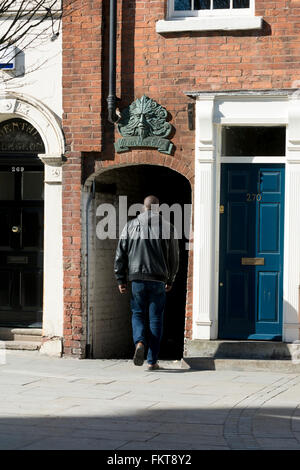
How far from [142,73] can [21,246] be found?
296 centimetres

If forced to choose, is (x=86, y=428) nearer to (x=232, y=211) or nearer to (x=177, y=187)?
(x=232, y=211)

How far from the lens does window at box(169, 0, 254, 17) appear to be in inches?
473

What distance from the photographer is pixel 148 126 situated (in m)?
12.1

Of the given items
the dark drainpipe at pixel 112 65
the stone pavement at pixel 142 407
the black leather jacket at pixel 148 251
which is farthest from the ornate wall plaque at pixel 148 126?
the stone pavement at pixel 142 407

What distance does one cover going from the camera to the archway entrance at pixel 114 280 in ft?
42.0

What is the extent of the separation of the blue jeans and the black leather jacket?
10cm

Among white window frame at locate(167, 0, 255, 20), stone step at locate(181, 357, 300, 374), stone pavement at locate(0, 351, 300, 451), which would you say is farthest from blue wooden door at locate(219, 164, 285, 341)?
white window frame at locate(167, 0, 255, 20)

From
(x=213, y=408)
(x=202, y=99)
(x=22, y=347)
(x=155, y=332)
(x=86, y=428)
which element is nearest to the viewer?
(x=86, y=428)

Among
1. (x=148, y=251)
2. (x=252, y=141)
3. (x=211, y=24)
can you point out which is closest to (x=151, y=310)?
(x=148, y=251)

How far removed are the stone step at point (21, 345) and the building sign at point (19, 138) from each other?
2.56 metres

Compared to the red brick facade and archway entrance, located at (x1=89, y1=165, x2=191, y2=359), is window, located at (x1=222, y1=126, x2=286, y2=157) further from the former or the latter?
archway entrance, located at (x1=89, y1=165, x2=191, y2=359)

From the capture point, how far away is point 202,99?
38.9 feet

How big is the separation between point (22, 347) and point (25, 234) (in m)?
1.58
